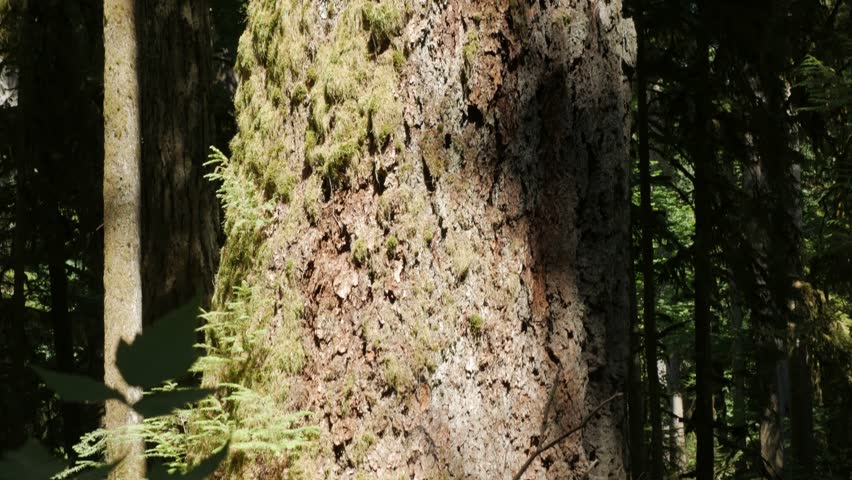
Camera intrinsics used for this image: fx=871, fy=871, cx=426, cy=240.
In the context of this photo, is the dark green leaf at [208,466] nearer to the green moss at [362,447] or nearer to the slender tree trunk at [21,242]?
the green moss at [362,447]

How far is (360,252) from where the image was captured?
2506 mm

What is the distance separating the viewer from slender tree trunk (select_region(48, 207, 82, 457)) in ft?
32.0

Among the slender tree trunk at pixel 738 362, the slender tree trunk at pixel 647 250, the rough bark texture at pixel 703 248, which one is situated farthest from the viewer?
the slender tree trunk at pixel 738 362

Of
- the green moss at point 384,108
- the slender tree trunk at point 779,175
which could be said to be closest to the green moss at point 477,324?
the green moss at point 384,108

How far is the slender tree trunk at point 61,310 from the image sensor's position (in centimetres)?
974

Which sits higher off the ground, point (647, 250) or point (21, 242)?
point (21, 242)

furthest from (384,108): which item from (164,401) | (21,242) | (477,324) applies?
(21,242)

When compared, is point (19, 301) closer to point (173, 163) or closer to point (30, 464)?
point (173, 163)

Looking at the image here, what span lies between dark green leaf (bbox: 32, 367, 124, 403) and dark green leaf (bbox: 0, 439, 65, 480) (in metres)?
0.06

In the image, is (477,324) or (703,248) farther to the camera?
(703,248)

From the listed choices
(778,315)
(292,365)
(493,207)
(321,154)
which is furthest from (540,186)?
(778,315)

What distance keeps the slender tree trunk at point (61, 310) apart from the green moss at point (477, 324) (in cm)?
848

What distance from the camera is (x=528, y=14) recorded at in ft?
7.70

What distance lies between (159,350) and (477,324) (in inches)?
70.8
